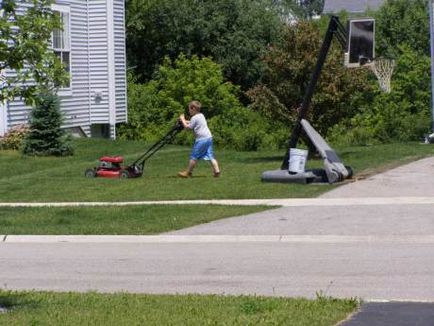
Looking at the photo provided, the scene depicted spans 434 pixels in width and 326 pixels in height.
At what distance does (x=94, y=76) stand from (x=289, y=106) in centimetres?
1083

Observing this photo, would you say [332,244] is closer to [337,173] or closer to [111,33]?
[337,173]

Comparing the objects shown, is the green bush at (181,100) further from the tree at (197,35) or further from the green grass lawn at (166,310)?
the green grass lawn at (166,310)

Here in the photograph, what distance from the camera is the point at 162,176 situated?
21.5 metres

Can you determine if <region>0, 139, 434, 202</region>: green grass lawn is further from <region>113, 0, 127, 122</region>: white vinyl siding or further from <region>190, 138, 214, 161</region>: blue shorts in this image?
<region>113, 0, 127, 122</region>: white vinyl siding

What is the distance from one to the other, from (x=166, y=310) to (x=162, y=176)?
41.7ft

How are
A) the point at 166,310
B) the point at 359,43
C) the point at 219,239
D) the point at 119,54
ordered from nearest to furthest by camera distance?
the point at 166,310 → the point at 219,239 → the point at 359,43 → the point at 119,54

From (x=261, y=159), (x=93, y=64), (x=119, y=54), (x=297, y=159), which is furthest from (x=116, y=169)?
(x=119, y=54)

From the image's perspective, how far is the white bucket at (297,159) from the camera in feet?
62.6

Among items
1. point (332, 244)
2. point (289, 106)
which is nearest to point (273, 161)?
point (289, 106)

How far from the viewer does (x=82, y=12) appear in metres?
32.3

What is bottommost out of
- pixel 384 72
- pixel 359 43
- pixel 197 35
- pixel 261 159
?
pixel 261 159

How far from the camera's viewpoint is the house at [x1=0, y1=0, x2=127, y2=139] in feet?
103

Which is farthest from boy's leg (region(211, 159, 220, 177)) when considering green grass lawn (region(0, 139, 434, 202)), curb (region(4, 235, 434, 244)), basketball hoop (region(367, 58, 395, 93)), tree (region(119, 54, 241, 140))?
basketball hoop (region(367, 58, 395, 93))

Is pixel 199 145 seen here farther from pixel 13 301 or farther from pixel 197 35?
pixel 197 35
